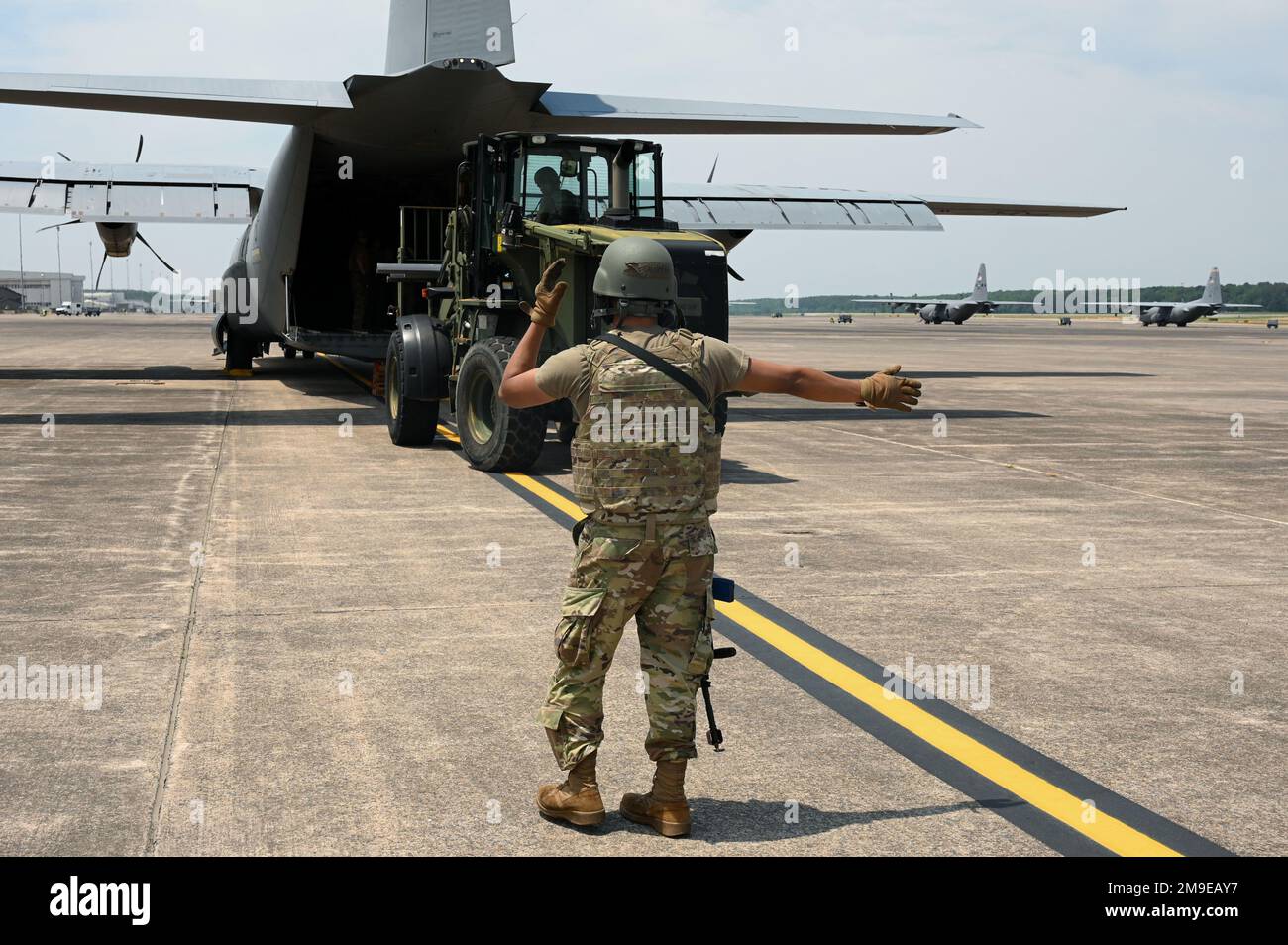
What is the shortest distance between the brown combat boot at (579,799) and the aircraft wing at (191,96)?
1557 centimetres

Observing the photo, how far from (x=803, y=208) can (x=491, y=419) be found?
1751 cm

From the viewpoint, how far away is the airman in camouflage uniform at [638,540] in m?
4.57

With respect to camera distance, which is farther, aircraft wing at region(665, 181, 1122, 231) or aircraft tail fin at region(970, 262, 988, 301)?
aircraft tail fin at region(970, 262, 988, 301)

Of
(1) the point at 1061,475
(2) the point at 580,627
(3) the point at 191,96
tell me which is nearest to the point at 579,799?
(2) the point at 580,627

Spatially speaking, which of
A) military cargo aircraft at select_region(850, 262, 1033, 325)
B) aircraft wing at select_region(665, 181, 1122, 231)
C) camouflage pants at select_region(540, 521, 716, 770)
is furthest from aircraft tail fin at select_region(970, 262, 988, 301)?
camouflage pants at select_region(540, 521, 716, 770)

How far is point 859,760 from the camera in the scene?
5.26m

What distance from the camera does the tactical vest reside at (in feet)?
15.1

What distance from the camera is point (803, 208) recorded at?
30.1m

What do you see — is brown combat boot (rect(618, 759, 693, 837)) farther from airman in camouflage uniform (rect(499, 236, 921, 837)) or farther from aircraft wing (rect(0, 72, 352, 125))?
aircraft wing (rect(0, 72, 352, 125))

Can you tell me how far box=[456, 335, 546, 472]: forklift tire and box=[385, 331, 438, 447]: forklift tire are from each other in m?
1.01

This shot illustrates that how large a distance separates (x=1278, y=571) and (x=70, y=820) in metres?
7.78
